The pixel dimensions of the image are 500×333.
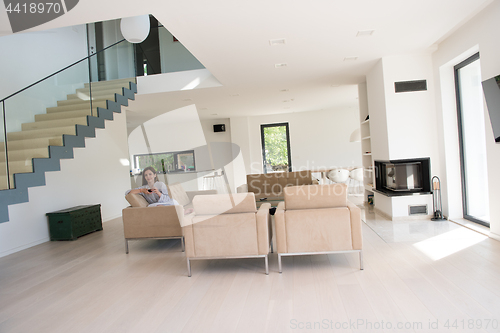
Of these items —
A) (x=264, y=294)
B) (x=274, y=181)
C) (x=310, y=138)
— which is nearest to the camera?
(x=264, y=294)

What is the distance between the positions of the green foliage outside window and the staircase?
5.81 m

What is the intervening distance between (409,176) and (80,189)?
237 inches

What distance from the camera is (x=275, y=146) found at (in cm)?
1131

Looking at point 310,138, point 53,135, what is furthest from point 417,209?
point 310,138

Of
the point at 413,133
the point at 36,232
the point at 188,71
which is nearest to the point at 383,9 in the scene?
the point at 413,133

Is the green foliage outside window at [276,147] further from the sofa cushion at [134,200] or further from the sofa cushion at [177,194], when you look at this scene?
the sofa cushion at [134,200]

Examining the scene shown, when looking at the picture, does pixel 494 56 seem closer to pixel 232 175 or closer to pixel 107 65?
pixel 107 65

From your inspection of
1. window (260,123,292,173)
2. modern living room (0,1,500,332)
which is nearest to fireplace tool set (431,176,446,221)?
modern living room (0,1,500,332)

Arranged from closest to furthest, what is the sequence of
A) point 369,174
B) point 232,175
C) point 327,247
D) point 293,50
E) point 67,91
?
point 327,247 → point 293,50 → point 67,91 → point 369,174 → point 232,175

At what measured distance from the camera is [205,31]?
373cm

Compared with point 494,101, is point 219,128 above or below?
above

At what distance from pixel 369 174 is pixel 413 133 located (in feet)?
6.53

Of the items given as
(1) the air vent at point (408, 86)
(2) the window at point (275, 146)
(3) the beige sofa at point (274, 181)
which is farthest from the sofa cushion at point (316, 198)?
(2) the window at point (275, 146)

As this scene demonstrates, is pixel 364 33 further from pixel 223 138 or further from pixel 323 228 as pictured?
pixel 223 138
